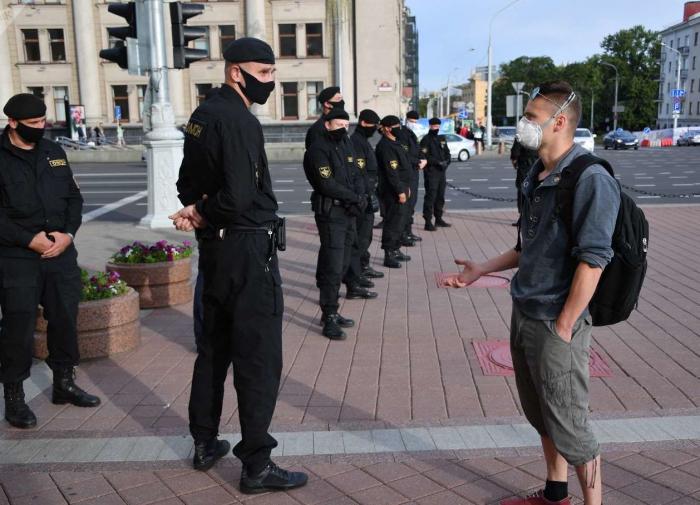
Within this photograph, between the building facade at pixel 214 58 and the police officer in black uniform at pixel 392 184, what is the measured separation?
3583 cm

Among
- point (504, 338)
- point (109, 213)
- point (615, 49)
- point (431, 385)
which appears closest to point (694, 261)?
point (504, 338)

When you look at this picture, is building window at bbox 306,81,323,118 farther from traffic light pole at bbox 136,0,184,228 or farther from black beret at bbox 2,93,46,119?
black beret at bbox 2,93,46,119

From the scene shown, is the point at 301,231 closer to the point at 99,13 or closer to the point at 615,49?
the point at 99,13

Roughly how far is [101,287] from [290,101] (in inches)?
1652

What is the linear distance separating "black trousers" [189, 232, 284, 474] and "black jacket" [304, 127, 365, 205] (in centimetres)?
276

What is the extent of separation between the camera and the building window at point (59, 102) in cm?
4609

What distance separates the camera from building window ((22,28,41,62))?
4547cm

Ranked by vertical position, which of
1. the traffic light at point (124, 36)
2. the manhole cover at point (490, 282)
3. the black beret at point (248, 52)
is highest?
the traffic light at point (124, 36)

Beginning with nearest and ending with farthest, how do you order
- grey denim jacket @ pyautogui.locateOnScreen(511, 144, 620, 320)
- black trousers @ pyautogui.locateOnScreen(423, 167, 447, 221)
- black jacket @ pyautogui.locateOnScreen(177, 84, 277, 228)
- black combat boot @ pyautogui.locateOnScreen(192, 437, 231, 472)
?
grey denim jacket @ pyautogui.locateOnScreen(511, 144, 620, 320), black jacket @ pyautogui.locateOnScreen(177, 84, 277, 228), black combat boot @ pyautogui.locateOnScreen(192, 437, 231, 472), black trousers @ pyautogui.locateOnScreen(423, 167, 447, 221)

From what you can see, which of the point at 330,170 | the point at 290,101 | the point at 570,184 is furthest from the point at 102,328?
the point at 290,101

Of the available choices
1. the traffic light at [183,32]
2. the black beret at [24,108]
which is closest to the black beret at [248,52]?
the black beret at [24,108]

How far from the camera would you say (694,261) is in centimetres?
891

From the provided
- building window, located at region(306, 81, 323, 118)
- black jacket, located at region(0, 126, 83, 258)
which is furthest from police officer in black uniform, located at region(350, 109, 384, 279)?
building window, located at region(306, 81, 323, 118)

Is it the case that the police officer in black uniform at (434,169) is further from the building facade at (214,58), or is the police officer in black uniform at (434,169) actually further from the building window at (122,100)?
the building window at (122,100)
